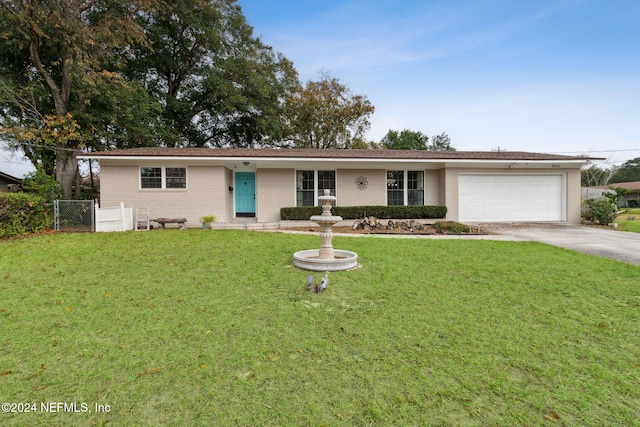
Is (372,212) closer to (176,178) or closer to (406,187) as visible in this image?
(406,187)

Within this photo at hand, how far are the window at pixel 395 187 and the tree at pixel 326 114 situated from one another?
512 inches

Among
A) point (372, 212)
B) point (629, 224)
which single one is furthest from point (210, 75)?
point (629, 224)

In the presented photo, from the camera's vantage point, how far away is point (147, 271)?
216 inches

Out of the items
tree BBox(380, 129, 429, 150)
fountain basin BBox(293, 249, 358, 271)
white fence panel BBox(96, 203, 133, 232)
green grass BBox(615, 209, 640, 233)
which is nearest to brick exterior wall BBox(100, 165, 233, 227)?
white fence panel BBox(96, 203, 133, 232)

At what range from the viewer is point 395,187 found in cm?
1453

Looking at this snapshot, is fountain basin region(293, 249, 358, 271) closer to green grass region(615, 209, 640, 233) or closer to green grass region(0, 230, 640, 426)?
green grass region(0, 230, 640, 426)

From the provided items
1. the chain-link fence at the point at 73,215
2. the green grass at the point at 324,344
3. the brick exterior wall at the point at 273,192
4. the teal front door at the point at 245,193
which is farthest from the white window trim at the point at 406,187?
the chain-link fence at the point at 73,215

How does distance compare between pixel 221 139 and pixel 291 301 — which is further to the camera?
pixel 221 139

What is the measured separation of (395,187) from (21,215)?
14512mm

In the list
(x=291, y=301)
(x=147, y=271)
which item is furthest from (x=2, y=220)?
(x=291, y=301)

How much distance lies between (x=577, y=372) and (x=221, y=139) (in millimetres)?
25991

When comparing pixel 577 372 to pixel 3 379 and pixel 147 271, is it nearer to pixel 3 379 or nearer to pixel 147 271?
pixel 3 379

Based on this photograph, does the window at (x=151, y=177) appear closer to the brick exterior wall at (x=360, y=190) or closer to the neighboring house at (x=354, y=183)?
the neighboring house at (x=354, y=183)

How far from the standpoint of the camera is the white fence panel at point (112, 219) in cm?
1076
